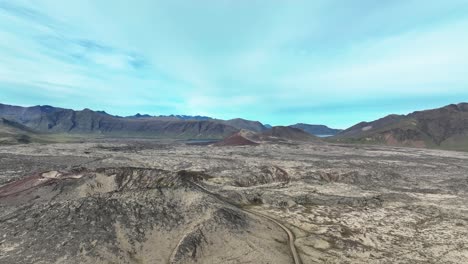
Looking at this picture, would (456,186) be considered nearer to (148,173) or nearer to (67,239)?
(148,173)

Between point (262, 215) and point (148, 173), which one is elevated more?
point (148, 173)

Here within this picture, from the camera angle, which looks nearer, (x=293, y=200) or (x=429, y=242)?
(x=429, y=242)

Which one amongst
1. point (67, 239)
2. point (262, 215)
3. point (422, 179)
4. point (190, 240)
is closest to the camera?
point (67, 239)

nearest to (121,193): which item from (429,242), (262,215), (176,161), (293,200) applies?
(262,215)

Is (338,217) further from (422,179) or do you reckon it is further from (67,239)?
(422,179)

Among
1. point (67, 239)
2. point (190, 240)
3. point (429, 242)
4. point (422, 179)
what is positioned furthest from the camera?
point (422, 179)

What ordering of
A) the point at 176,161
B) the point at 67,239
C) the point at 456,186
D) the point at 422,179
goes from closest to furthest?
the point at 67,239 → the point at 456,186 → the point at 422,179 → the point at 176,161

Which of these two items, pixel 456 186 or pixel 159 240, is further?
pixel 456 186

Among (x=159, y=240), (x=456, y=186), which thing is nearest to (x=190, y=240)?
(x=159, y=240)

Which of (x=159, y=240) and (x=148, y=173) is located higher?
(x=148, y=173)
